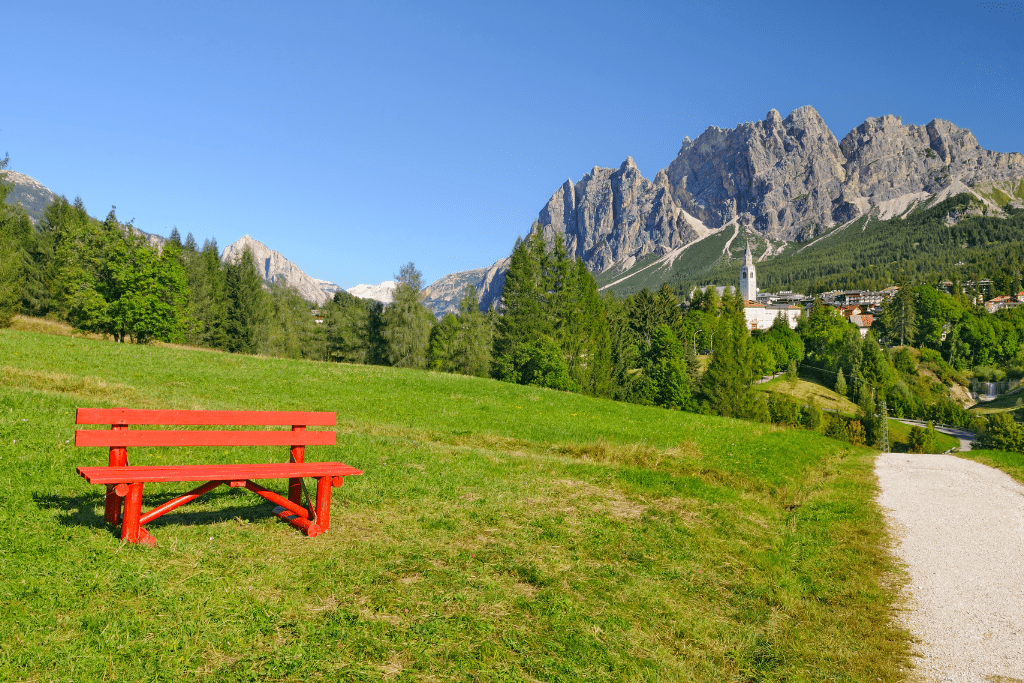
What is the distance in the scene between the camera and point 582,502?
483 inches

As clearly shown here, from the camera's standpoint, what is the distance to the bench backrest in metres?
7.11

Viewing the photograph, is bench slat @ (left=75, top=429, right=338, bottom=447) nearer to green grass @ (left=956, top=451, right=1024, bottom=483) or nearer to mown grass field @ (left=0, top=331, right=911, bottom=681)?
mown grass field @ (left=0, top=331, right=911, bottom=681)

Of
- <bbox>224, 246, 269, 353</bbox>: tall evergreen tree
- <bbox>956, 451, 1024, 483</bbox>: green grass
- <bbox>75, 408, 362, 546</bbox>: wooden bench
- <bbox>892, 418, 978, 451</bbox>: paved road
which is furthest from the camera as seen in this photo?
<bbox>892, 418, 978, 451</bbox>: paved road

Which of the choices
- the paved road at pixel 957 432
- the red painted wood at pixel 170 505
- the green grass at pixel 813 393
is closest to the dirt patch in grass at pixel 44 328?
the red painted wood at pixel 170 505

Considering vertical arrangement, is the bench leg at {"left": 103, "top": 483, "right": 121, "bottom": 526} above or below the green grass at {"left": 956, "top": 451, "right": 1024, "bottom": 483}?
above

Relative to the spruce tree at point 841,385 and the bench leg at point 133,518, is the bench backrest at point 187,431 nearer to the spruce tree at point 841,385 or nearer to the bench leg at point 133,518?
the bench leg at point 133,518

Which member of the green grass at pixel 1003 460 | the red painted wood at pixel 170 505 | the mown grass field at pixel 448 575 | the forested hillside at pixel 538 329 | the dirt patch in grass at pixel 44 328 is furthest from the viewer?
the forested hillside at pixel 538 329

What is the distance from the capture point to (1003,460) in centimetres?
2220

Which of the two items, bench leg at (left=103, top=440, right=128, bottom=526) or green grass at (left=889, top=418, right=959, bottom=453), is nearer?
bench leg at (left=103, top=440, right=128, bottom=526)

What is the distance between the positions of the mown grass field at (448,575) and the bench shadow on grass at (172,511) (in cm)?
6

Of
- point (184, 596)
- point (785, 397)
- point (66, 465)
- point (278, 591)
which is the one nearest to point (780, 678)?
point (278, 591)

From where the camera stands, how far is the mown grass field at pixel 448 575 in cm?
533

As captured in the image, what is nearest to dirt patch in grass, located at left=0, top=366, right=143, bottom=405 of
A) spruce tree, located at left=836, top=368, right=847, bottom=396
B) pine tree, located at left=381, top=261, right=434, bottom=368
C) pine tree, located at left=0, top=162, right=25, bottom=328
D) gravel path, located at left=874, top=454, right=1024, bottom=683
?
gravel path, located at left=874, top=454, right=1024, bottom=683

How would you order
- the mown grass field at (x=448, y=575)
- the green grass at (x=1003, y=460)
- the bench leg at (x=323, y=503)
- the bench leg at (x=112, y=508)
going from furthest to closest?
1. the green grass at (x=1003, y=460)
2. the bench leg at (x=323, y=503)
3. the bench leg at (x=112, y=508)
4. the mown grass field at (x=448, y=575)
